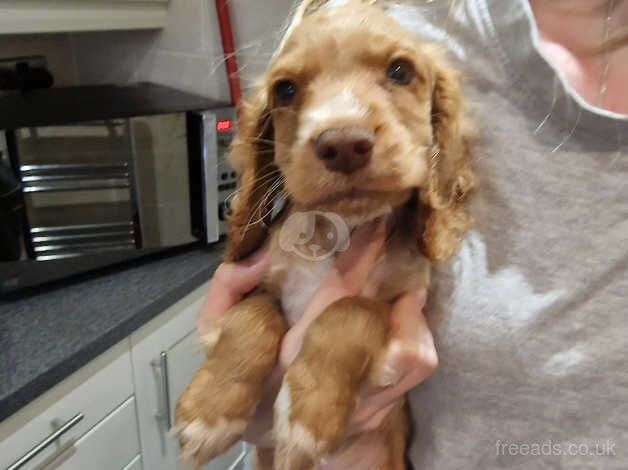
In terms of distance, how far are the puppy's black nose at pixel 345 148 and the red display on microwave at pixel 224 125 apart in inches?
34.0

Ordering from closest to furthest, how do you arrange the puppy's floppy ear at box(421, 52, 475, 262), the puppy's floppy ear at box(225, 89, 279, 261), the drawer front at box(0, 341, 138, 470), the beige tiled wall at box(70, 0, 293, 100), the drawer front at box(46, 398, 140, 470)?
the puppy's floppy ear at box(421, 52, 475, 262) < the puppy's floppy ear at box(225, 89, 279, 261) < the drawer front at box(0, 341, 138, 470) < the drawer front at box(46, 398, 140, 470) < the beige tiled wall at box(70, 0, 293, 100)

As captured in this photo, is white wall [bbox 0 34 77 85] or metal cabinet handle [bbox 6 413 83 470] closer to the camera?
metal cabinet handle [bbox 6 413 83 470]

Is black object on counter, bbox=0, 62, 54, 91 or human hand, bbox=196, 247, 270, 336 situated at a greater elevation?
black object on counter, bbox=0, 62, 54, 91

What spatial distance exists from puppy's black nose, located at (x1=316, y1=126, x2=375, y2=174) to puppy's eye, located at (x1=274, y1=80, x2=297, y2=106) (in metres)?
0.15

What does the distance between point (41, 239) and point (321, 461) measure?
0.85 metres

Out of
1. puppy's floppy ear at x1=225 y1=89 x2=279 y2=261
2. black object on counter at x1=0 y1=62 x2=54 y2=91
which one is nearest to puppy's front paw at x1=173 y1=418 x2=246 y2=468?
puppy's floppy ear at x1=225 y1=89 x2=279 y2=261

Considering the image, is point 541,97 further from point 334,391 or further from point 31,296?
point 31,296

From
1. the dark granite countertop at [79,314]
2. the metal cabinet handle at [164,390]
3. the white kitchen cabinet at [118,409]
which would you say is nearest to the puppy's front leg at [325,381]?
the white kitchen cabinet at [118,409]

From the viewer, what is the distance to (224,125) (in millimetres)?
1474

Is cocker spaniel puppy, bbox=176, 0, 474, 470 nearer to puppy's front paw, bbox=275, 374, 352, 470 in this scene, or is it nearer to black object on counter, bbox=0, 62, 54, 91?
puppy's front paw, bbox=275, 374, 352, 470

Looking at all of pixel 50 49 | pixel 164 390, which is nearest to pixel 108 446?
pixel 164 390

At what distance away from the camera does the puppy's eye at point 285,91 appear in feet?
2.52

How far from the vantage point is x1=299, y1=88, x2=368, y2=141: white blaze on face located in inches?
26.0

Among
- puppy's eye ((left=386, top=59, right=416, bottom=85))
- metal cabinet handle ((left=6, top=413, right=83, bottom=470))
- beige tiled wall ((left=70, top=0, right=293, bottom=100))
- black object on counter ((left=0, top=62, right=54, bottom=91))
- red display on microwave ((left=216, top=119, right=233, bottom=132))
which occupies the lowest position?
metal cabinet handle ((left=6, top=413, right=83, bottom=470))
